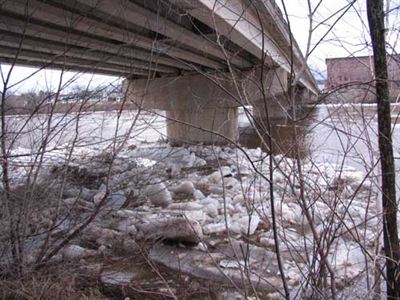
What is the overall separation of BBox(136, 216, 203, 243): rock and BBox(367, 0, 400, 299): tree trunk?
3.52 meters

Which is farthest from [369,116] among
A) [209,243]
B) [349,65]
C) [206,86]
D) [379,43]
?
[206,86]

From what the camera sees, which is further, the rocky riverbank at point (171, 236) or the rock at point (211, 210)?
the rock at point (211, 210)

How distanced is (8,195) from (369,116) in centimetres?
319

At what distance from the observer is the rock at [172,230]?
20.1 ft

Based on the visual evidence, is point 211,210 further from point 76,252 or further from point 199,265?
point 76,252

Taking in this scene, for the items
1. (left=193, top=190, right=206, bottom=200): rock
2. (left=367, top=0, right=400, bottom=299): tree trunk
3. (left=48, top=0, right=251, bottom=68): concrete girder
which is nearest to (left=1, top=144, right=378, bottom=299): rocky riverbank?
(left=367, top=0, right=400, bottom=299): tree trunk

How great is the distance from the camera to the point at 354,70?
308cm

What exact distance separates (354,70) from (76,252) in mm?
3862

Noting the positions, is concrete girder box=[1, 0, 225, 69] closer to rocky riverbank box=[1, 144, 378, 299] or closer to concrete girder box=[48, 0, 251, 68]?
concrete girder box=[48, 0, 251, 68]

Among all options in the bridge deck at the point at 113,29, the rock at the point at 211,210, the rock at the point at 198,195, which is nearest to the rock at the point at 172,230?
the rock at the point at 211,210

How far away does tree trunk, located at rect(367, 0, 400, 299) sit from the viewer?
250 centimetres

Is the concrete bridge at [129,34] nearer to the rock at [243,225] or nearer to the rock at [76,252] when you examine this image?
the rock at [243,225]

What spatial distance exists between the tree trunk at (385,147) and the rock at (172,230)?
3.52m

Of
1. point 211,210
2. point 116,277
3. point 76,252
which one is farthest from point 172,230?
point 211,210
